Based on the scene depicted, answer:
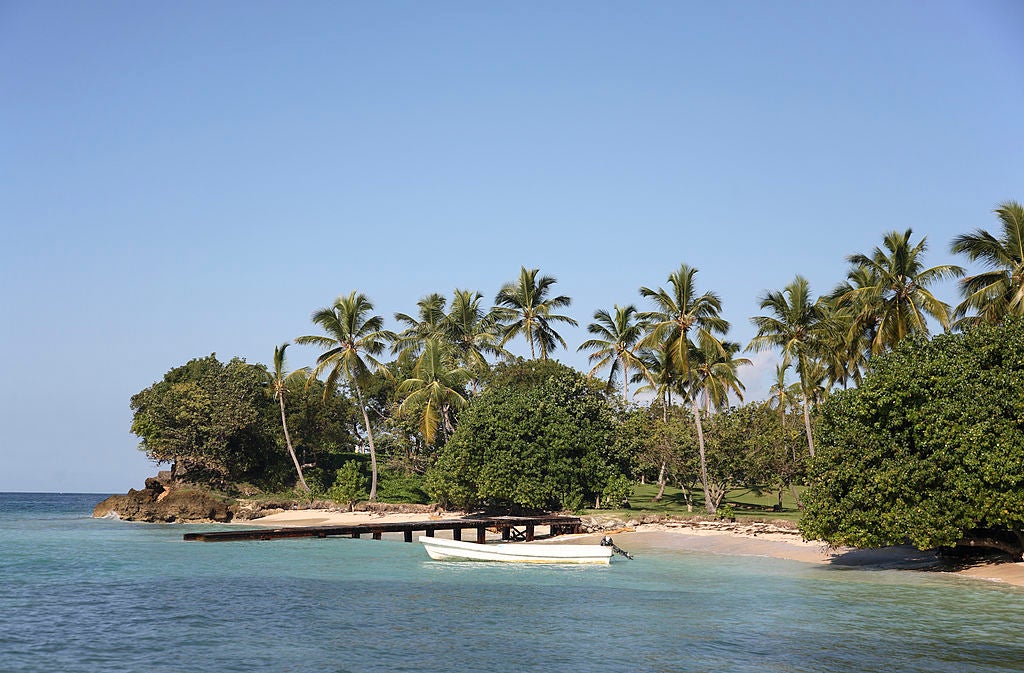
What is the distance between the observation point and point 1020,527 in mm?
25797

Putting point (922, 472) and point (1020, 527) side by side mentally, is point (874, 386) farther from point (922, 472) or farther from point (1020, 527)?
point (1020, 527)

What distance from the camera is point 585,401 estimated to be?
53406mm

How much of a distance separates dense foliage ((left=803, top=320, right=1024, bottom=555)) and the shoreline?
121 cm

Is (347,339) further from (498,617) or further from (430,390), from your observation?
(498,617)

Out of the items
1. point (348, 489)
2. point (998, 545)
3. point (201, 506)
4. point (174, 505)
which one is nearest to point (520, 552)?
point (998, 545)

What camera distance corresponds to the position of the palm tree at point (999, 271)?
121 ft

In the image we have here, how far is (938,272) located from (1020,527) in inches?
725

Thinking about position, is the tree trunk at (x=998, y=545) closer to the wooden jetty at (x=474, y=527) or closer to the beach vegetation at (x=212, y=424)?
the wooden jetty at (x=474, y=527)

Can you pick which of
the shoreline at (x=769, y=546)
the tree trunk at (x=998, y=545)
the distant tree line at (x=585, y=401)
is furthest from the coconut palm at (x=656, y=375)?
the tree trunk at (x=998, y=545)

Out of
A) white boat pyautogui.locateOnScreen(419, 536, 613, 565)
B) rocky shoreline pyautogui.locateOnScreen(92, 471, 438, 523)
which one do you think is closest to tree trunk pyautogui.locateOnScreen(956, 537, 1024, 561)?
white boat pyautogui.locateOnScreen(419, 536, 613, 565)

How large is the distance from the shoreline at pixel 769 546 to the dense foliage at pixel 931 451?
47.6 inches

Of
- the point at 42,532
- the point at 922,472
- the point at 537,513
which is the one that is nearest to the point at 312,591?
the point at 922,472

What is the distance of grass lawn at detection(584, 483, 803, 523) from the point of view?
160 ft

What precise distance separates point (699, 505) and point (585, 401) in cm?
1082
